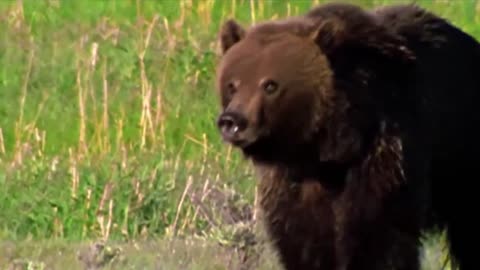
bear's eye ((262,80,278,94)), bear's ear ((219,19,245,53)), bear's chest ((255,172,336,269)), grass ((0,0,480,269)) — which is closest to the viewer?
bear's eye ((262,80,278,94))

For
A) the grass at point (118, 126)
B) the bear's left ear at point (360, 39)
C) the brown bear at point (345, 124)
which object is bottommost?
the grass at point (118, 126)

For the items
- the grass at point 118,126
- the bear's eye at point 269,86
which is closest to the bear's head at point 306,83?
the bear's eye at point 269,86

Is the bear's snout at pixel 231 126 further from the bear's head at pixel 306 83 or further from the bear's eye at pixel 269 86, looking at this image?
the bear's eye at pixel 269 86

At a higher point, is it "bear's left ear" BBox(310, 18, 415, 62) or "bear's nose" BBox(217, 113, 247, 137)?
"bear's left ear" BBox(310, 18, 415, 62)

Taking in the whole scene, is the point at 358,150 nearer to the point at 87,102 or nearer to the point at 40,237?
the point at 40,237

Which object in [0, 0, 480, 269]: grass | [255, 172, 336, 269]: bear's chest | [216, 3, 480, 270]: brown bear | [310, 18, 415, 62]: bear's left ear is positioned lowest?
[0, 0, 480, 269]: grass

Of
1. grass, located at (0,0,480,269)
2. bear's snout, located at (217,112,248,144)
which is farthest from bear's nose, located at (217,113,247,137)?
grass, located at (0,0,480,269)

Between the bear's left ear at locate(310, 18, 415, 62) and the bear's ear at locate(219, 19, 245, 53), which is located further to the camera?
the bear's ear at locate(219, 19, 245, 53)

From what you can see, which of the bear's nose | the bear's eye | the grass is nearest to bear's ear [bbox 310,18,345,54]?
the bear's eye

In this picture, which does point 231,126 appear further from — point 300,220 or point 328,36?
point 300,220

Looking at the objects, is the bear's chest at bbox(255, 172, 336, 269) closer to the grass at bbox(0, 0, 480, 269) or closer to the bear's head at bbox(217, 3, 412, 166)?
the bear's head at bbox(217, 3, 412, 166)

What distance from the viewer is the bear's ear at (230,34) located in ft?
21.3

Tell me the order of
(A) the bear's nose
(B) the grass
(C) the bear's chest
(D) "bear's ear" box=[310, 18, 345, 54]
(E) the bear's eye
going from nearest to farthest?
(A) the bear's nose
(E) the bear's eye
(D) "bear's ear" box=[310, 18, 345, 54]
(C) the bear's chest
(B) the grass

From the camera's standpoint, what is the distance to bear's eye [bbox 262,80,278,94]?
6234mm
